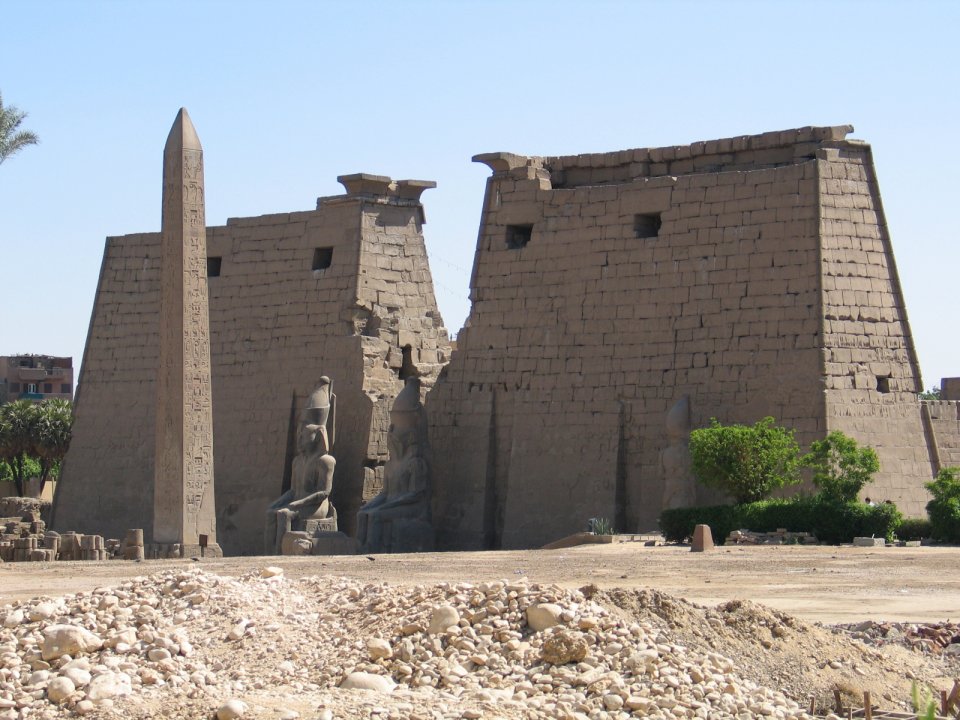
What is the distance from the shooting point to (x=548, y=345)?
24281 mm

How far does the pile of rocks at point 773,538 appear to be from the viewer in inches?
772

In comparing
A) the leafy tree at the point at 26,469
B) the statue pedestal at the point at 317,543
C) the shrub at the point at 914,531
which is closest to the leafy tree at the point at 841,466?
the shrub at the point at 914,531

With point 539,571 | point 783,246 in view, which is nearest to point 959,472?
point 783,246

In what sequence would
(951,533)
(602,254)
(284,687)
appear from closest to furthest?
(284,687) → (951,533) → (602,254)

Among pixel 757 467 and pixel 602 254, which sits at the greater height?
pixel 602 254

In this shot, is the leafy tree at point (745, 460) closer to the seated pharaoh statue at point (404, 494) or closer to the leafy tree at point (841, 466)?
the leafy tree at point (841, 466)

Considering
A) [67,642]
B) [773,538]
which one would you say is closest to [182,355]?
[773,538]

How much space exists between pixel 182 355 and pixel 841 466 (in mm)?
7568

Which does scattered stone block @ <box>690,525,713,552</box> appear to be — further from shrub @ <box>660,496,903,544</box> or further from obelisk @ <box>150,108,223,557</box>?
obelisk @ <box>150,108,223,557</box>

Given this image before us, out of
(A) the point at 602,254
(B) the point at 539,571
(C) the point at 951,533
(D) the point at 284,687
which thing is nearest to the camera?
(D) the point at 284,687

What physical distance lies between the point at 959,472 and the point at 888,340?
182 centimetres

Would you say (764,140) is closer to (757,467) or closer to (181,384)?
(757,467)

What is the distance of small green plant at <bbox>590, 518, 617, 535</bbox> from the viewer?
2212 centimetres

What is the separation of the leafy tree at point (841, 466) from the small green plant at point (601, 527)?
8.94 ft
